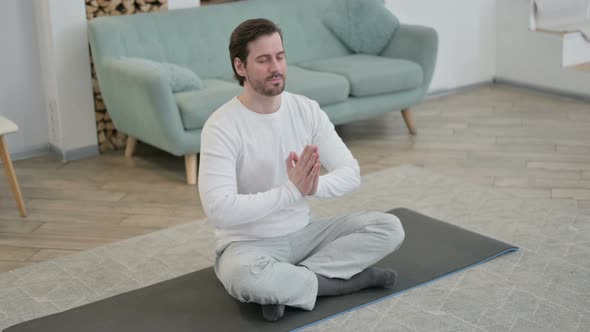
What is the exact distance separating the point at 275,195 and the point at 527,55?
12.3ft

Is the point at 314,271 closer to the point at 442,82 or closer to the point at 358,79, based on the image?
the point at 358,79

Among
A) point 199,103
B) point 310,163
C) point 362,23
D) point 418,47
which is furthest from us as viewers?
point 362,23

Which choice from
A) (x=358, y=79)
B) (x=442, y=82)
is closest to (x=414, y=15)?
(x=442, y=82)

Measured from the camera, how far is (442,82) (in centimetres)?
579

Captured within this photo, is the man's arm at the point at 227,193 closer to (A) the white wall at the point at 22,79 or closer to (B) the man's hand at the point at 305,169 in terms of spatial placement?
(B) the man's hand at the point at 305,169

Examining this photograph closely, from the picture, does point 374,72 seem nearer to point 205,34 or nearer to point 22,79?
point 205,34

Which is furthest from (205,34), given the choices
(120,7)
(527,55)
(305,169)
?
(527,55)

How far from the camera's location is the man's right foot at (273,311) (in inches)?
101

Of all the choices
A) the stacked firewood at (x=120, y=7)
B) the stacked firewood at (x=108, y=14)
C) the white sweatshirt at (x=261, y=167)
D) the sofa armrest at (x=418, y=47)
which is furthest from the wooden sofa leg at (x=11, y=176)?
the sofa armrest at (x=418, y=47)

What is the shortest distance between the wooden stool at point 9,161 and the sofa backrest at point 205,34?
0.78m

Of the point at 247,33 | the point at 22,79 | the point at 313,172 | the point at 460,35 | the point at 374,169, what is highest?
the point at 247,33

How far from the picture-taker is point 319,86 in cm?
432

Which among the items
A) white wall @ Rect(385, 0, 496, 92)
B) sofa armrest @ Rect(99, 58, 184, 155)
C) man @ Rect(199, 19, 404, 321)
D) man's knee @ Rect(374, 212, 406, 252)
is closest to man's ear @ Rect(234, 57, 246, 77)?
man @ Rect(199, 19, 404, 321)

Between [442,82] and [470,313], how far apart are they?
11.0ft
